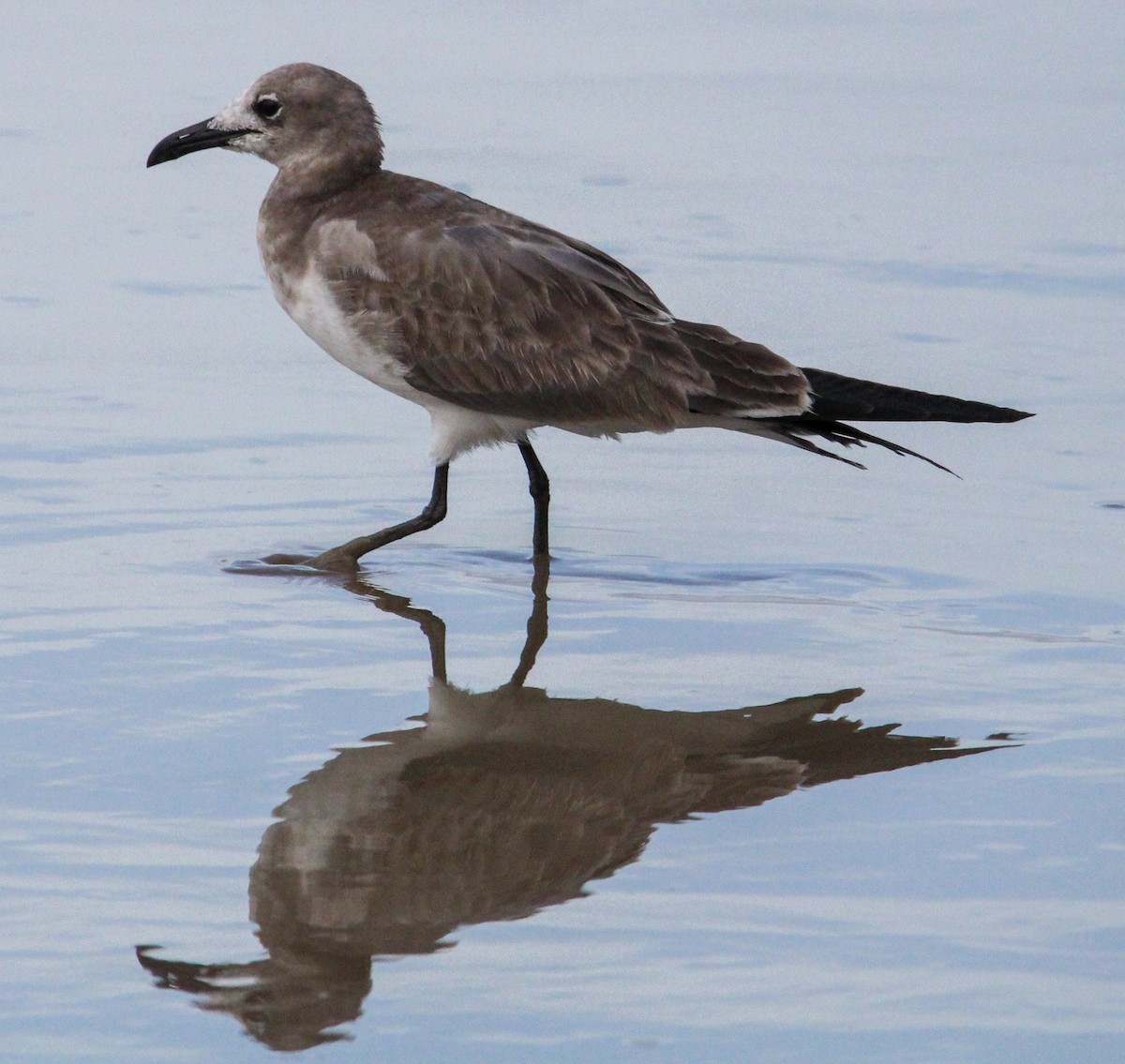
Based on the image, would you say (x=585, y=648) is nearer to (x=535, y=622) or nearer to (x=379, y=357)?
(x=535, y=622)

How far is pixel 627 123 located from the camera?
11.2 m

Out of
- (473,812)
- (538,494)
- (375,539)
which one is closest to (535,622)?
(375,539)

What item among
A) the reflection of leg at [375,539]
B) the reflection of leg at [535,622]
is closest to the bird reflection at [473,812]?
the reflection of leg at [535,622]

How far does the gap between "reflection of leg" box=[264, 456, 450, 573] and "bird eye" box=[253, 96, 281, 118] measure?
49.0 inches

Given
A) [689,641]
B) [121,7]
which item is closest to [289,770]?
[689,641]

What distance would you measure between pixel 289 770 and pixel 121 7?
9750 millimetres

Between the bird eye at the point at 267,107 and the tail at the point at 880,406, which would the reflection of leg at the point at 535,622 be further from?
the bird eye at the point at 267,107

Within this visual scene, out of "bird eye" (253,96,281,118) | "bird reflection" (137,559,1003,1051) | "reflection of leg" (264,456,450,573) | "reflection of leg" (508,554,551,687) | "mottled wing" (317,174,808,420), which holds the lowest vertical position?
"bird reflection" (137,559,1003,1051)

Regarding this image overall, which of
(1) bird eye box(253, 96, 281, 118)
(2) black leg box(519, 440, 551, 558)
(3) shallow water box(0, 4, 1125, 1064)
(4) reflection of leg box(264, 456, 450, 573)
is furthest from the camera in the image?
(1) bird eye box(253, 96, 281, 118)

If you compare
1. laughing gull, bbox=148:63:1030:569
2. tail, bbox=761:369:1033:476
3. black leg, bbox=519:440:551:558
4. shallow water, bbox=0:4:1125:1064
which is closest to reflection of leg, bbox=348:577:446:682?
shallow water, bbox=0:4:1125:1064

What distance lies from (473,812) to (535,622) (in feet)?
4.65

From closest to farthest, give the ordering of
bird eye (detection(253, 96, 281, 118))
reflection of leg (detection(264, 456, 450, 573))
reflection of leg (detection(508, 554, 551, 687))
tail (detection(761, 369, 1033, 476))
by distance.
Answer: reflection of leg (detection(508, 554, 551, 687)) < reflection of leg (detection(264, 456, 450, 573)) < tail (detection(761, 369, 1033, 476)) < bird eye (detection(253, 96, 281, 118))

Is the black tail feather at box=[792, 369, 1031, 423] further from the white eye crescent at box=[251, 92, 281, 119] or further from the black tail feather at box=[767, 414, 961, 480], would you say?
the white eye crescent at box=[251, 92, 281, 119]

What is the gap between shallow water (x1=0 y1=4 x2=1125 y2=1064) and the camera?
3.78 meters
